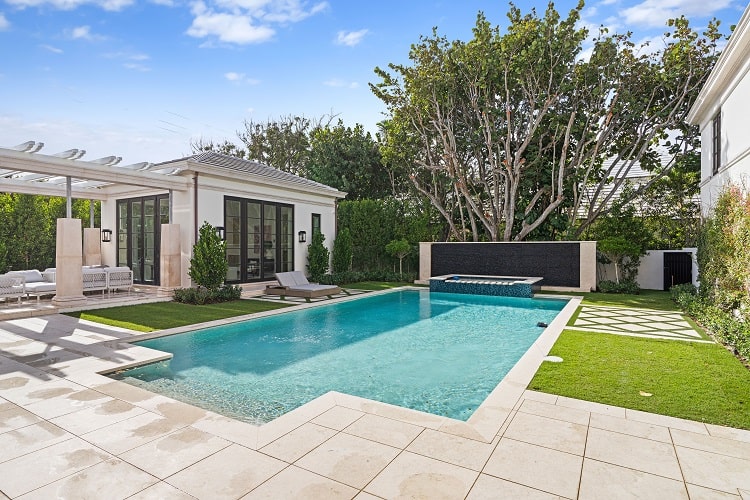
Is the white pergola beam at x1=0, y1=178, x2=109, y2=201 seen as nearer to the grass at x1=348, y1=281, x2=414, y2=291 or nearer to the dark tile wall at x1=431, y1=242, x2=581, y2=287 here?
the grass at x1=348, y1=281, x2=414, y2=291

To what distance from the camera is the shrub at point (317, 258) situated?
→ 51.5 ft

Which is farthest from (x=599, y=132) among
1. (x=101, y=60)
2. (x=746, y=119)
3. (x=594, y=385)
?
(x=101, y=60)

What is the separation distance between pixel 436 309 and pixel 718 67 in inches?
325

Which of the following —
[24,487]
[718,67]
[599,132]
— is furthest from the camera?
[599,132]

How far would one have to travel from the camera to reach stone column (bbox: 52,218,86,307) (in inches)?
380

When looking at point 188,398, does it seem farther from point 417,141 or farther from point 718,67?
point 417,141

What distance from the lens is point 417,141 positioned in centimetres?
1856

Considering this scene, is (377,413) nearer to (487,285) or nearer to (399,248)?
(487,285)

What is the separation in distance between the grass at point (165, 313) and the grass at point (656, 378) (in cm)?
678

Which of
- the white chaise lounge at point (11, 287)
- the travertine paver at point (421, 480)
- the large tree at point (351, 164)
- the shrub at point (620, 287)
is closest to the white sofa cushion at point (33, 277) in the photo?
the white chaise lounge at point (11, 287)

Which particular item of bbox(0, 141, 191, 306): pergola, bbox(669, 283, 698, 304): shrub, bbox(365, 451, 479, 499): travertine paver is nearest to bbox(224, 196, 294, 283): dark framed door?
bbox(0, 141, 191, 306): pergola

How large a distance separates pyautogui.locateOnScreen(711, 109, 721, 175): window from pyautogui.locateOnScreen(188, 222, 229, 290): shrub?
12745 mm

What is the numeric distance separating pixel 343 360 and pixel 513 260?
11.3 m

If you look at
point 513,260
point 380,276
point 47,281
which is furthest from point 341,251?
point 47,281
